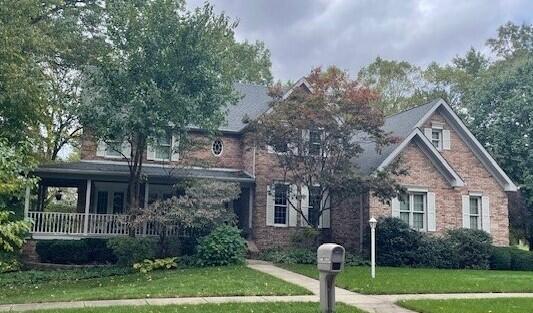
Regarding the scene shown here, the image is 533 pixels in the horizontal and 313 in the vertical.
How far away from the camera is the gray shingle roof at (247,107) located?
24062 mm

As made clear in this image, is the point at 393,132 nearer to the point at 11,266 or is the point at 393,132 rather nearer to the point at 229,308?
the point at 229,308

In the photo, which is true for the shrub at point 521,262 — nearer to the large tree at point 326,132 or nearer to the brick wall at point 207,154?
the large tree at point 326,132

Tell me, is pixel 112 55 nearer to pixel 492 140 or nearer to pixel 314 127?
pixel 314 127

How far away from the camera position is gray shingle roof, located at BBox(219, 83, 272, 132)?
24.1 m

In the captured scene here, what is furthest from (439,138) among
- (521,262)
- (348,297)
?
(348,297)

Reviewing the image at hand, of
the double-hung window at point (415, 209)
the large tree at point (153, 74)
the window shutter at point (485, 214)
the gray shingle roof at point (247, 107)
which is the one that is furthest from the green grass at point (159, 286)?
the window shutter at point (485, 214)

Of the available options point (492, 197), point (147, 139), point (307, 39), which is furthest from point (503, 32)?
point (147, 139)

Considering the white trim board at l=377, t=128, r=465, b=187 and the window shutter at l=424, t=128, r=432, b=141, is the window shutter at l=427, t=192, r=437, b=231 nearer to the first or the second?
the white trim board at l=377, t=128, r=465, b=187

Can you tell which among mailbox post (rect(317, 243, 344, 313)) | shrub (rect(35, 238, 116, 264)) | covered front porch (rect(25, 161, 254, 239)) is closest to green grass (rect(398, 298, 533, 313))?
mailbox post (rect(317, 243, 344, 313))

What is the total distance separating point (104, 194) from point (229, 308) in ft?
51.8

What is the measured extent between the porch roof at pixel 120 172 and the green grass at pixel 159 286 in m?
5.15

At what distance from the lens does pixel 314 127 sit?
762 inches

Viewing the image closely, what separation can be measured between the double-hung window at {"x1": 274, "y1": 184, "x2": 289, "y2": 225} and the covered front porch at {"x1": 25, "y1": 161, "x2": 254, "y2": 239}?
44.2 inches

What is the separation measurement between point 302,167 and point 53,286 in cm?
954
